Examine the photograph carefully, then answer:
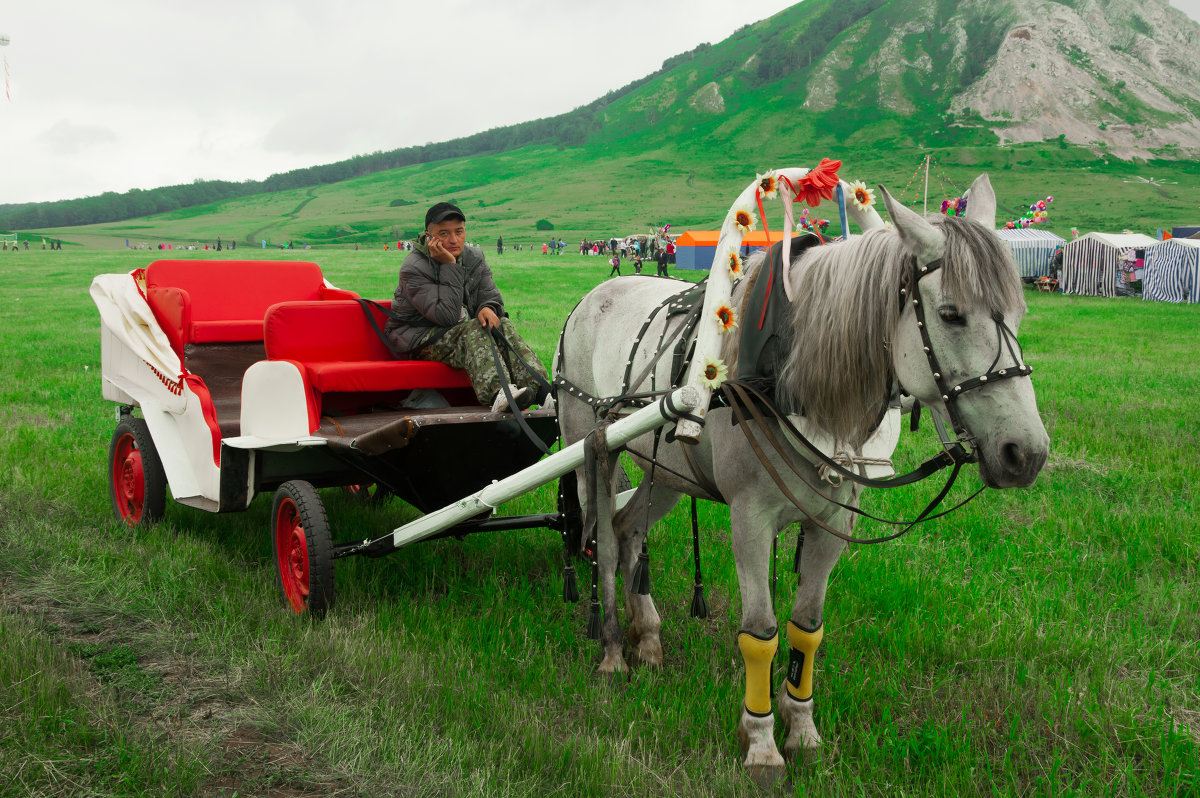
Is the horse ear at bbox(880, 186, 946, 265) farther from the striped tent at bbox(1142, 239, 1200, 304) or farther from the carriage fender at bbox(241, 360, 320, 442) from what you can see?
the striped tent at bbox(1142, 239, 1200, 304)

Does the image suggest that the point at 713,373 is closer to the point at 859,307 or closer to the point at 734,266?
the point at 734,266

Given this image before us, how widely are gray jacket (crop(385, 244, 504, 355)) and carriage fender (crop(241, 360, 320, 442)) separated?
869 mm

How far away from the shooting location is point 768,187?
3.22 metres

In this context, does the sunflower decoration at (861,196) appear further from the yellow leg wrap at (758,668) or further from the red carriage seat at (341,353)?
the red carriage seat at (341,353)

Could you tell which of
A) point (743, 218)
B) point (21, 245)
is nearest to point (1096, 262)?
point (743, 218)

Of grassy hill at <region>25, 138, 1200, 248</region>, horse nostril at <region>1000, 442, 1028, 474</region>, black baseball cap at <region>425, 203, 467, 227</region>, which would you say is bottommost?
horse nostril at <region>1000, 442, 1028, 474</region>

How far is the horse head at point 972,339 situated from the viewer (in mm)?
2453

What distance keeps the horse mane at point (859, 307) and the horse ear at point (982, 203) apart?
0.18 meters

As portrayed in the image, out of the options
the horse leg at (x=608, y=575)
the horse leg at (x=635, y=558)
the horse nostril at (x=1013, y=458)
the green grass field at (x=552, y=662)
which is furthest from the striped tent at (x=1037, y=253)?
the horse nostril at (x=1013, y=458)

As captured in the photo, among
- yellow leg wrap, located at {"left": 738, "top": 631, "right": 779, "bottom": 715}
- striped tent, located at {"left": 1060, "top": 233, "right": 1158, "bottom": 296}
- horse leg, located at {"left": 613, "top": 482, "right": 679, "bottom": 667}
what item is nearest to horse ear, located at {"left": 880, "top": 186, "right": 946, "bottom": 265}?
yellow leg wrap, located at {"left": 738, "top": 631, "right": 779, "bottom": 715}

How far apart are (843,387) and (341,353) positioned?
3.74 m

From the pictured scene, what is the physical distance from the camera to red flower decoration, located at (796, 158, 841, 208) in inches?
126

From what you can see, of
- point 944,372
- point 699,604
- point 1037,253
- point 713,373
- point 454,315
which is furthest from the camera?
point 1037,253

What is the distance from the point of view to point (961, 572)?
513 centimetres
